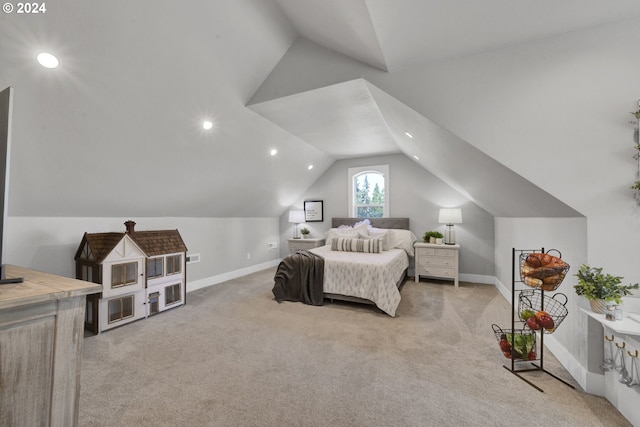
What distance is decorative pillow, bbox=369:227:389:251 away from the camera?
486 cm

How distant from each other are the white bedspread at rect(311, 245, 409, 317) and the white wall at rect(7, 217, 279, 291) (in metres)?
2.25

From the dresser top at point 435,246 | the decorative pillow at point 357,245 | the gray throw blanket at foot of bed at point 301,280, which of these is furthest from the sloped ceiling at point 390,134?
the gray throw blanket at foot of bed at point 301,280

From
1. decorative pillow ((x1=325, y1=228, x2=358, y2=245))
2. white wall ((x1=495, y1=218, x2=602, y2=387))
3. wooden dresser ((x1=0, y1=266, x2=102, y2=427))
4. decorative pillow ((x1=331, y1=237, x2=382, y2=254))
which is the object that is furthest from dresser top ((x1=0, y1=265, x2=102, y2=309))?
decorative pillow ((x1=325, y1=228, x2=358, y2=245))

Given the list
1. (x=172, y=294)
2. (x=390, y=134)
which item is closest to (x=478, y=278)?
(x=390, y=134)

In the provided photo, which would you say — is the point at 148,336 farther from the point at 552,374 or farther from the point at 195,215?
the point at 552,374

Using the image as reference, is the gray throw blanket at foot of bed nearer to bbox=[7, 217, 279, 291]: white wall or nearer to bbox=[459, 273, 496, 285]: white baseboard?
bbox=[7, 217, 279, 291]: white wall

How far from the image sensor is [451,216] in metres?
4.63

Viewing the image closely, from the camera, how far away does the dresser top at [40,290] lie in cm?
87

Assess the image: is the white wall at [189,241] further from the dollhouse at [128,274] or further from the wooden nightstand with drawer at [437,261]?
the wooden nightstand with drawer at [437,261]

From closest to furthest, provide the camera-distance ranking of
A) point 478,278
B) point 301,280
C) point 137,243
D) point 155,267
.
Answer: point 137,243
point 155,267
point 301,280
point 478,278

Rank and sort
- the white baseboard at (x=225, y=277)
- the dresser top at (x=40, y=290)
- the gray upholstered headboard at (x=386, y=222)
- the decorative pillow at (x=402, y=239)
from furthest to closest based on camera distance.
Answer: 1. the gray upholstered headboard at (x=386, y=222)
2. the decorative pillow at (x=402, y=239)
3. the white baseboard at (x=225, y=277)
4. the dresser top at (x=40, y=290)

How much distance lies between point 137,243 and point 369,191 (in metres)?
4.31

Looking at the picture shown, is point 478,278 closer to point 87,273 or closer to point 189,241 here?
point 189,241

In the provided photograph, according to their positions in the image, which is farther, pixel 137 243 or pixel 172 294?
pixel 172 294
